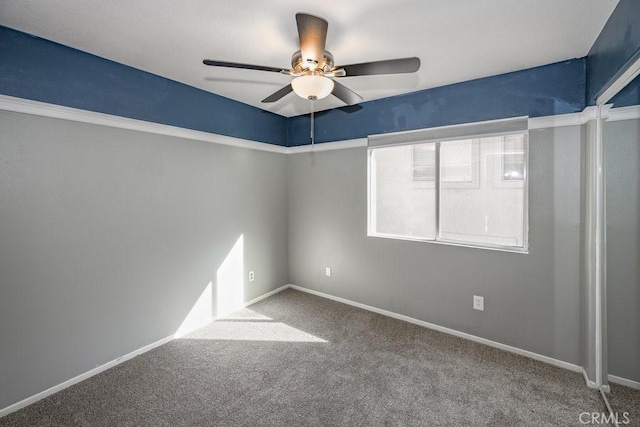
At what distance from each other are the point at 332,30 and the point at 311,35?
Answer: 32cm

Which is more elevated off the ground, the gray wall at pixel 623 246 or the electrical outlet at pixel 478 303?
the gray wall at pixel 623 246

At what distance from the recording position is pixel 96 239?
7.50 ft

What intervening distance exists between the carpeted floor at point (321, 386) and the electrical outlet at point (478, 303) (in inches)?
12.9

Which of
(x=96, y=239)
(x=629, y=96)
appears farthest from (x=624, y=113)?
(x=96, y=239)

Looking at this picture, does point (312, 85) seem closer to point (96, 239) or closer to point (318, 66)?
point (318, 66)

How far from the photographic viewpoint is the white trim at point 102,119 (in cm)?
190

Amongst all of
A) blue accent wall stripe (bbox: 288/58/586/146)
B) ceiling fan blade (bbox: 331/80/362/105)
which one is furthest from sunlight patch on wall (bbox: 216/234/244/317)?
ceiling fan blade (bbox: 331/80/362/105)

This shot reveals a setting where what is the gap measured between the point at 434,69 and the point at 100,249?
10.0 feet

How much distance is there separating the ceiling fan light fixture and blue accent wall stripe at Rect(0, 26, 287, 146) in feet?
5.11

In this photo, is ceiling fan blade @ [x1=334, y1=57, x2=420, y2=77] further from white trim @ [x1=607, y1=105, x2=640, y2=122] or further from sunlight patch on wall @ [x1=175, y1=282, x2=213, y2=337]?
sunlight patch on wall @ [x1=175, y1=282, x2=213, y2=337]

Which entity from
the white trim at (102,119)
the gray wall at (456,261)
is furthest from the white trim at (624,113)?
the white trim at (102,119)

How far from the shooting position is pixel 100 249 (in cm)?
231

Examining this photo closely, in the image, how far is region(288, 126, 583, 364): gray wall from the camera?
2365mm

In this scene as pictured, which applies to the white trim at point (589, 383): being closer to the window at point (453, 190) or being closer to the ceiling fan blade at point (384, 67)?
the window at point (453, 190)
